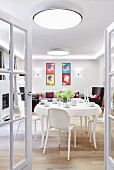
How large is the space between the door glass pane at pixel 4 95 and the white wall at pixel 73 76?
24.0ft

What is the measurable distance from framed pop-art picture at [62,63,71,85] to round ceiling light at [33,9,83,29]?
18.6ft

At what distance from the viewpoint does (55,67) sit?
906 centimetres

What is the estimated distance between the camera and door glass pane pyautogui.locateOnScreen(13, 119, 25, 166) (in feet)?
5.99

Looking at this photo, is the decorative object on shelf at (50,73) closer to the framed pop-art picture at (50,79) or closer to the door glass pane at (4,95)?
the framed pop-art picture at (50,79)

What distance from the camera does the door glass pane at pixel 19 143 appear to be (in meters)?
1.83

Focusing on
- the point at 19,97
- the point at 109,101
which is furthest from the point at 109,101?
the point at 19,97

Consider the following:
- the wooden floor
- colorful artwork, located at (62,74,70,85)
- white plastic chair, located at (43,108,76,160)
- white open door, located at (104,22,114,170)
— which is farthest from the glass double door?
colorful artwork, located at (62,74,70,85)

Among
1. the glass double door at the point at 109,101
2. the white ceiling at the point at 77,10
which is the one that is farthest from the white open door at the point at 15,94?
the white ceiling at the point at 77,10

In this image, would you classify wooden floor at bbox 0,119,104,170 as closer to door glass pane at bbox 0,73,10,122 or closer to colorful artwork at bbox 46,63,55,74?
door glass pane at bbox 0,73,10,122

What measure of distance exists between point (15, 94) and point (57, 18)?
1.85 meters

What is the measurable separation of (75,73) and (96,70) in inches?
45.4

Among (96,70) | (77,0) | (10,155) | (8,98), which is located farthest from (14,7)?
(96,70)

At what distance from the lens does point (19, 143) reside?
2.14 m

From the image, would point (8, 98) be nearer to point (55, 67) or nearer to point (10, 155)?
point (10, 155)
